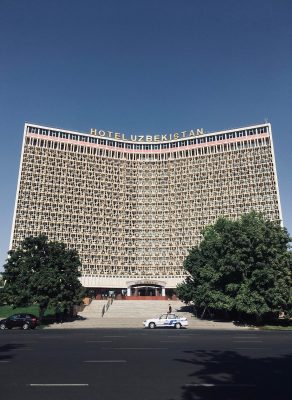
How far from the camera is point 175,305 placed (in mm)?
64312

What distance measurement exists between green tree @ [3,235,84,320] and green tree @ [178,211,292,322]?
16702mm

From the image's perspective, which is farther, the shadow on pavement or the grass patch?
the grass patch

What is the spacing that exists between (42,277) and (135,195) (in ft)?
233

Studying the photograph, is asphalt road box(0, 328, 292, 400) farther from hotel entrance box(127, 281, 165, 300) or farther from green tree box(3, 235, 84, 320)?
hotel entrance box(127, 281, 165, 300)

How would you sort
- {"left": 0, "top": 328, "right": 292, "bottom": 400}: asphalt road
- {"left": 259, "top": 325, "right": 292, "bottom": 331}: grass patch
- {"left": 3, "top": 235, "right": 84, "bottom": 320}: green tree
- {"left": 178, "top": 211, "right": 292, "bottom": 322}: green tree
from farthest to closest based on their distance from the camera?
{"left": 3, "top": 235, "right": 84, "bottom": 320}: green tree → {"left": 178, "top": 211, "right": 292, "bottom": 322}: green tree → {"left": 259, "top": 325, "right": 292, "bottom": 331}: grass patch → {"left": 0, "top": 328, "right": 292, "bottom": 400}: asphalt road

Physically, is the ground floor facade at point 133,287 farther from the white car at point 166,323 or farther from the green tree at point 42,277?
the white car at point 166,323

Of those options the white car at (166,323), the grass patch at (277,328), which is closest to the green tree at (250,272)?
the grass patch at (277,328)

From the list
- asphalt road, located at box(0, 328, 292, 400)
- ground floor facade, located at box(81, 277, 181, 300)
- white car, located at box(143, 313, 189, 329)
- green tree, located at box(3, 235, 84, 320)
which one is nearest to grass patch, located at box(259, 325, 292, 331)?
white car, located at box(143, 313, 189, 329)

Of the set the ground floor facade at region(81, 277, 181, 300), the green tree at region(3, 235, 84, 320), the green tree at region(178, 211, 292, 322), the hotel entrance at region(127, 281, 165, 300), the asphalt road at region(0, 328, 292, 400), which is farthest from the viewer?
the hotel entrance at region(127, 281, 165, 300)

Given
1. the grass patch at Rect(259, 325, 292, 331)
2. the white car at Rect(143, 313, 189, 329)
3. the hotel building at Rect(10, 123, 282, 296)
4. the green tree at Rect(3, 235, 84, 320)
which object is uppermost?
the hotel building at Rect(10, 123, 282, 296)

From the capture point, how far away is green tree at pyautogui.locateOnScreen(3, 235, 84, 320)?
3769 centimetres

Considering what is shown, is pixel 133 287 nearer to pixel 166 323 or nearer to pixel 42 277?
pixel 42 277

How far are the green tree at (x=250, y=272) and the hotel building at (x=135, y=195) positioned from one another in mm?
53005

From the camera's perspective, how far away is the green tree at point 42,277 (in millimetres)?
37688
